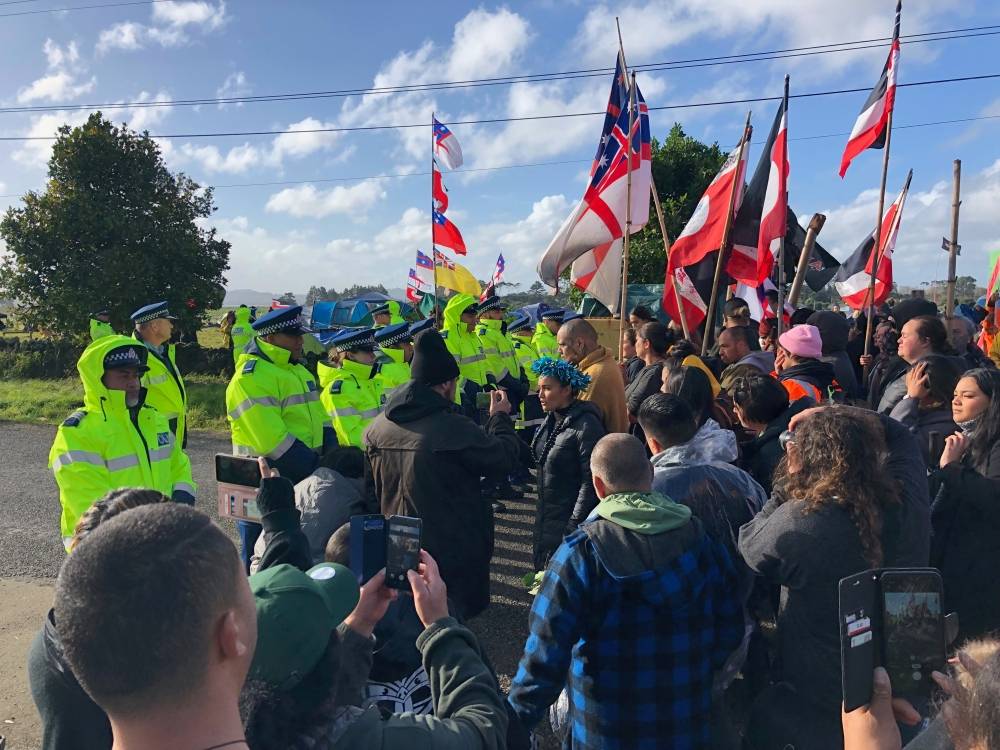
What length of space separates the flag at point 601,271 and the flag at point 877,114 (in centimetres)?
250

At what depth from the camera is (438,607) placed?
1701 mm

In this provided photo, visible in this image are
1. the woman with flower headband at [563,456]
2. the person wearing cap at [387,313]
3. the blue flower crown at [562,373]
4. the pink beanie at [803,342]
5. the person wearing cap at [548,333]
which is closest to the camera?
the woman with flower headband at [563,456]

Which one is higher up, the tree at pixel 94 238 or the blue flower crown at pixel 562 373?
the tree at pixel 94 238

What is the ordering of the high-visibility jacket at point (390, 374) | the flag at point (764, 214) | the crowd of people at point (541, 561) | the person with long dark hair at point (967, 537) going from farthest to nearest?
the flag at point (764, 214), the high-visibility jacket at point (390, 374), the person with long dark hair at point (967, 537), the crowd of people at point (541, 561)

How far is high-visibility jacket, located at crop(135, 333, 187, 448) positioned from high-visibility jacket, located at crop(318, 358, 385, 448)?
62.2 inches

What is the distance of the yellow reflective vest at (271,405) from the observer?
14.5ft

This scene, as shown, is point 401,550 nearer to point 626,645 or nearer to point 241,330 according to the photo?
point 626,645

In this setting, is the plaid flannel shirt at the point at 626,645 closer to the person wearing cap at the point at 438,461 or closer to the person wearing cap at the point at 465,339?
the person wearing cap at the point at 438,461

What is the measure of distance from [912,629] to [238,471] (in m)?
2.92

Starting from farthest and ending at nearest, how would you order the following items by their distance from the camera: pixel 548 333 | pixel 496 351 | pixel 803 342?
pixel 548 333 → pixel 496 351 → pixel 803 342

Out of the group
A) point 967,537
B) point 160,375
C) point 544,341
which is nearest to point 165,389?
point 160,375

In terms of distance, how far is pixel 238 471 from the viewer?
342 centimetres

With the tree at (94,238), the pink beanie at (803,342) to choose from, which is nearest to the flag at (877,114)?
the pink beanie at (803,342)

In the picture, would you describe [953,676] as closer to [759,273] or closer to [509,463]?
[509,463]
